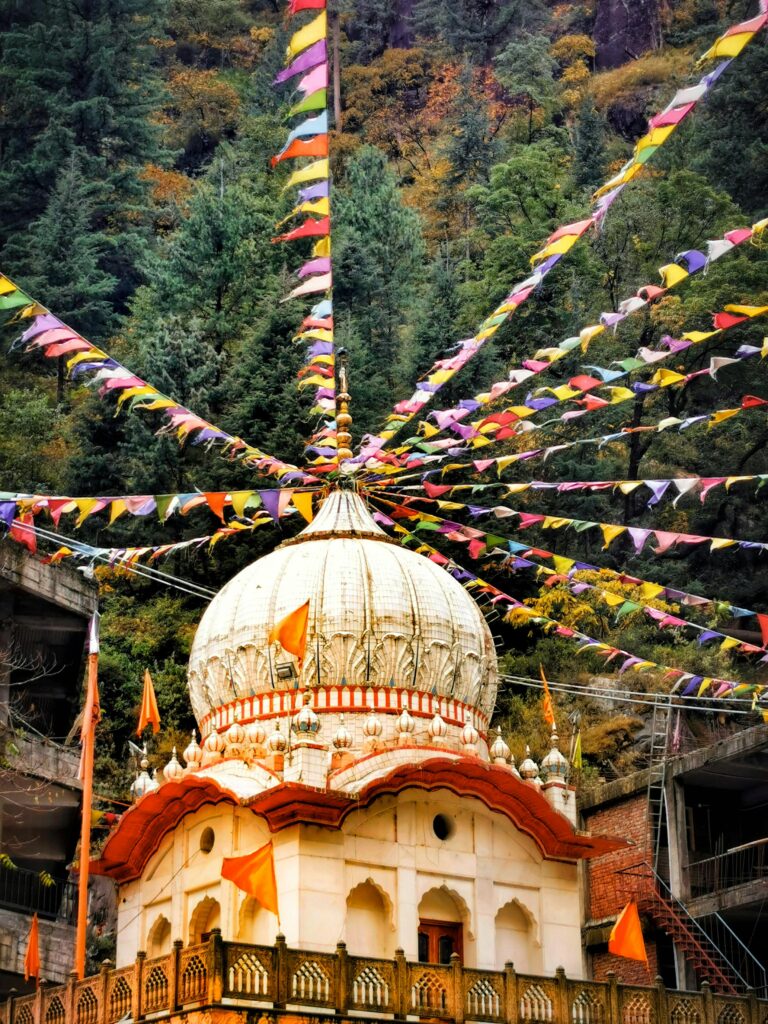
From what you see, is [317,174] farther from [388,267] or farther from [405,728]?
[388,267]

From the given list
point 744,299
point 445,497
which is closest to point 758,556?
point 744,299

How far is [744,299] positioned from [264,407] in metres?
15.2

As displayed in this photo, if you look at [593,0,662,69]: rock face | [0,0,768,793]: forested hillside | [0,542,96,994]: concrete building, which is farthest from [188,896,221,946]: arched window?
[593,0,662,69]: rock face

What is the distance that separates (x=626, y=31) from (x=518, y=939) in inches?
2564

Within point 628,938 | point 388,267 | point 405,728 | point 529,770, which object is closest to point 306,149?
point 405,728

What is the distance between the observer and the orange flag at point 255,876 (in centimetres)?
3084

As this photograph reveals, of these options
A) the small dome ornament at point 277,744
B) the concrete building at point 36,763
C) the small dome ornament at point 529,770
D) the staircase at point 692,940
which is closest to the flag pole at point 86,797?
the small dome ornament at point 277,744

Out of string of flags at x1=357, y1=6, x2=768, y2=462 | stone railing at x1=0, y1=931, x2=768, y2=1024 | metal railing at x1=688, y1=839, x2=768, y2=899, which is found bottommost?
stone railing at x1=0, y1=931, x2=768, y2=1024

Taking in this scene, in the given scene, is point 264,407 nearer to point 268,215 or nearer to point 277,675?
point 268,215

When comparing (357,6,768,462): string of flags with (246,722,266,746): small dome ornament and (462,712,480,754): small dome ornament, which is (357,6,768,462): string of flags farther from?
(246,722,266,746): small dome ornament

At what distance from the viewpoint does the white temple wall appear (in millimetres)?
31672

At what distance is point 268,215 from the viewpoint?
222 feet

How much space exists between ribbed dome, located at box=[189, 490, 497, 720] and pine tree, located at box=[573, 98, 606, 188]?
1620 inches

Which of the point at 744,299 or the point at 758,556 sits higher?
the point at 744,299
